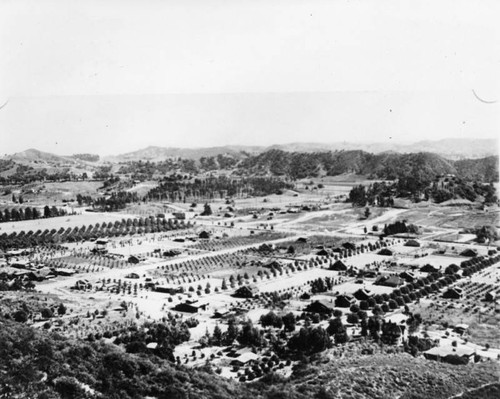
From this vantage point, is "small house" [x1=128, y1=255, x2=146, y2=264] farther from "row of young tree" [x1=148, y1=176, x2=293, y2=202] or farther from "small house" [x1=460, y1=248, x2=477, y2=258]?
"row of young tree" [x1=148, y1=176, x2=293, y2=202]

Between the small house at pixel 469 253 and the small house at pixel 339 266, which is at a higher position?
the small house at pixel 339 266

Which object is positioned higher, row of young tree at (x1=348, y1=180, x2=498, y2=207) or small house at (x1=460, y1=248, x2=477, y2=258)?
row of young tree at (x1=348, y1=180, x2=498, y2=207)

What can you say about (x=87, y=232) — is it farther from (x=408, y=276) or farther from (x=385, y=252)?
(x=408, y=276)

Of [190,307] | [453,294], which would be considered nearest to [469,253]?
[453,294]

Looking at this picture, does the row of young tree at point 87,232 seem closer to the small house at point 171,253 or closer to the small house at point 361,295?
the small house at point 171,253

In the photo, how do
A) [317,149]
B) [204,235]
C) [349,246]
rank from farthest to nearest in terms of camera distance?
[317,149] < [204,235] < [349,246]

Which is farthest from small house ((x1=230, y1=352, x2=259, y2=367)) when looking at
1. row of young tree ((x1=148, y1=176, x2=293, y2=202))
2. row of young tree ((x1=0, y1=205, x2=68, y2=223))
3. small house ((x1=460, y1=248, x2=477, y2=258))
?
row of young tree ((x1=148, y1=176, x2=293, y2=202))

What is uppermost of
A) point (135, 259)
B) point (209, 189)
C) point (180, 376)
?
point (209, 189)

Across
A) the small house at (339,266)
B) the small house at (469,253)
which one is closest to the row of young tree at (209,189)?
the small house at (339,266)
